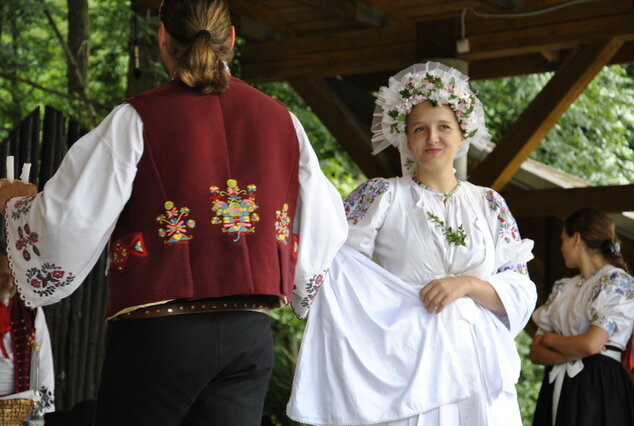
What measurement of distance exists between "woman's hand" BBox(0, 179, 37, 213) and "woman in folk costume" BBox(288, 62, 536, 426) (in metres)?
1.10

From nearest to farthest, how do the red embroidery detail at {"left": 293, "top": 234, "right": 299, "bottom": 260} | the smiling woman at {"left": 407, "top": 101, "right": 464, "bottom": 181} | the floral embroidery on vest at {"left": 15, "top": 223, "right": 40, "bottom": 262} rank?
the floral embroidery on vest at {"left": 15, "top": 223, "right": 40, "bottom": 262} < the red embroidery detail at {"left": 293, "top": 234, "right": 299, "bottom": 260} < the smiling woman at {"left": 407, "top": 101, "right": 464, "bottom": 181}

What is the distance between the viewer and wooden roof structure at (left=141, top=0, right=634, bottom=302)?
18.0ft

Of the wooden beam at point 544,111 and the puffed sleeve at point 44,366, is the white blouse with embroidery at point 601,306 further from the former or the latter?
the puffed sleeve at point 44,366

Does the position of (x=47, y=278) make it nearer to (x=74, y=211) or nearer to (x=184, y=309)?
(x=74, y=211)

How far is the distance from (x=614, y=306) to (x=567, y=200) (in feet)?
4.88

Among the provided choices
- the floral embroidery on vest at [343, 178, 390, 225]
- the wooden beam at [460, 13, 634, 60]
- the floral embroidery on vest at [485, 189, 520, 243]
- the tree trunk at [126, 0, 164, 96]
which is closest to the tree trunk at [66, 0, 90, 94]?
the tree trunk at [126, 0, 164, 96]

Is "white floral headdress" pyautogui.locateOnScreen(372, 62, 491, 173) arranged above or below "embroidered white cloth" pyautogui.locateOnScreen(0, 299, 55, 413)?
above

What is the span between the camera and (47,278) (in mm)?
2172

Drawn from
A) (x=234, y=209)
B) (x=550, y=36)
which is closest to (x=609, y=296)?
(x=550, y=36)

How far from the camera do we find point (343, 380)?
3.07 m

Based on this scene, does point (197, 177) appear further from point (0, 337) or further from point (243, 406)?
point (0, 337)

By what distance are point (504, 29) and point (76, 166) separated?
3893 mm

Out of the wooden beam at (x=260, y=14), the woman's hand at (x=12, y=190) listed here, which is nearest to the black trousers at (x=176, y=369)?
the woman's hand at (x=12, y=190)

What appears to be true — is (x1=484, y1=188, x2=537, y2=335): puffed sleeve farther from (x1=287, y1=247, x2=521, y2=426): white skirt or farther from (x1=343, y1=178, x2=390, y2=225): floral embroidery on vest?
(x1=343, y1=178, x2=390, y2=225): floral embroidery on vest
